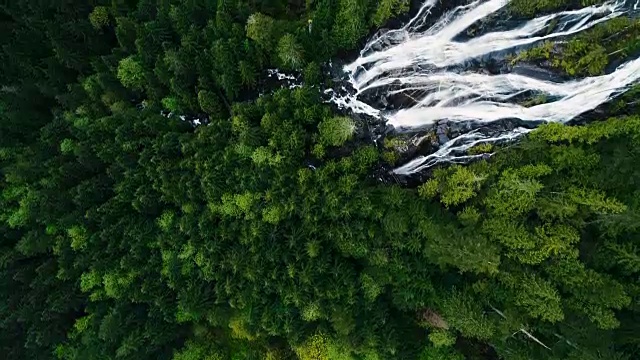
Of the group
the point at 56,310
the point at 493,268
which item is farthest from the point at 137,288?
the point at 493,268

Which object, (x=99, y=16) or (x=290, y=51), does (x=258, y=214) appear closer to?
(x=290, y=51)

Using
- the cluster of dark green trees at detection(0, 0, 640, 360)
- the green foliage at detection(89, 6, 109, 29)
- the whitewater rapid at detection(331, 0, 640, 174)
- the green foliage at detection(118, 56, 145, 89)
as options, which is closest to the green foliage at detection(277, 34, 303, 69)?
the cluster of dark green trees at detection(0, 0, 640, 360)

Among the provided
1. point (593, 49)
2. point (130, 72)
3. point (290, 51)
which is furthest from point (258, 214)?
point (593, 49)

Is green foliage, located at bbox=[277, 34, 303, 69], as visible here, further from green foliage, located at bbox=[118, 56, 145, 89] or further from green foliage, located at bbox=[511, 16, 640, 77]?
green foliage, located at bbox=[511, 16, 640, 77]

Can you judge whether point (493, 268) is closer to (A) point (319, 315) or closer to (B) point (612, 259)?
(B) point (612, 259)

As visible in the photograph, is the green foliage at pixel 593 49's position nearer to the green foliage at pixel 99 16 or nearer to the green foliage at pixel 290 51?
the green foliage at pixel 290 51

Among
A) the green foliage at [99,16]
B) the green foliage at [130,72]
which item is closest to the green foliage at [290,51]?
the green foliage at [130,72]
